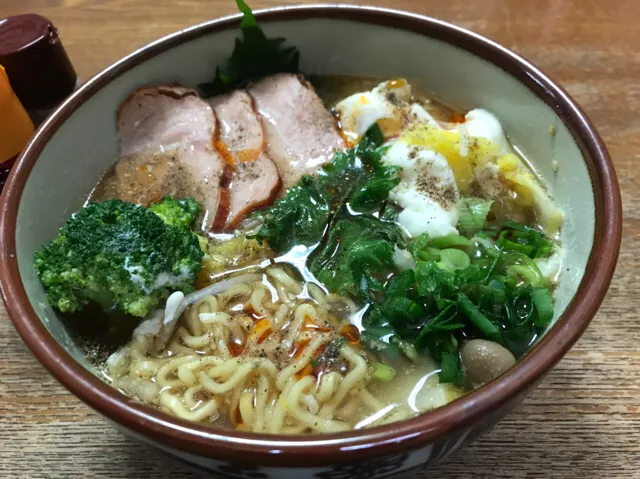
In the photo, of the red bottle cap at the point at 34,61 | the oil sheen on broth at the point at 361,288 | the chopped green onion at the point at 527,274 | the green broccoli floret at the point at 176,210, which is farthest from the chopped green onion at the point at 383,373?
the red bottle cap at the point at 34,61

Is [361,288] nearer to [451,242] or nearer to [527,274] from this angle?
[451,242]

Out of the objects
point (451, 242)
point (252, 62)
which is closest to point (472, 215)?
point (451, 242)

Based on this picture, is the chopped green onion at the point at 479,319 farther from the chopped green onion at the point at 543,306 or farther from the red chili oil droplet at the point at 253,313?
the red chili oil droplet at the point at 253,313

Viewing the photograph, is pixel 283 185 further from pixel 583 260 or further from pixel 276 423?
pixel 583 260

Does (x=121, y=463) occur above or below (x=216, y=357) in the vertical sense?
below

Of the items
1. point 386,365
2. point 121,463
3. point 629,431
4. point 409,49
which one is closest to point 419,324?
point 386,365
